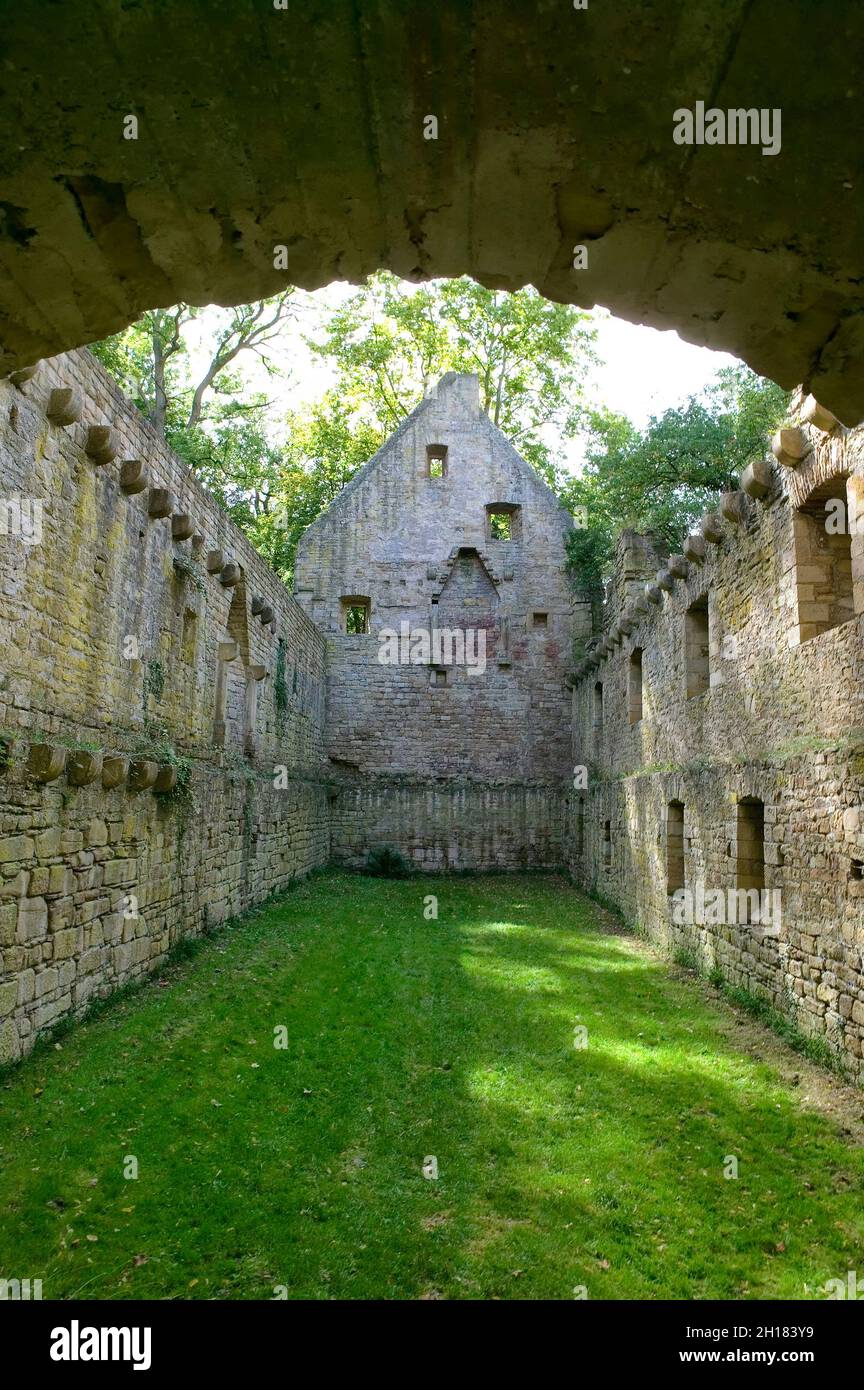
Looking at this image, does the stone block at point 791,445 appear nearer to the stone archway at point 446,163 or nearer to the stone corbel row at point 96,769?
the stone archway at point 446,163

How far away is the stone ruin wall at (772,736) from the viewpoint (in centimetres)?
643

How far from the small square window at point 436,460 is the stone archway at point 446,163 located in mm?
20482

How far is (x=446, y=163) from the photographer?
2.48m

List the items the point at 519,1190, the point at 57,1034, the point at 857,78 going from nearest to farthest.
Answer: the point at 857,78, the point at 519,1190, the point at 57,1034

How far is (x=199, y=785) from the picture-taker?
10.2 meters

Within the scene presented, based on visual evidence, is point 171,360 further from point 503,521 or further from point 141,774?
point 141,774

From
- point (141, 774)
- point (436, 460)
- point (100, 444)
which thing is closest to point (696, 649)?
point (141, 774)

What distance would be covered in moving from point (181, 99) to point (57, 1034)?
20.5 ft

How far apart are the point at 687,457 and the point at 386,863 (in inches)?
467

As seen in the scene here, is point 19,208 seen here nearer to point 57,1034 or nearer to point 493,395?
point 57,1034

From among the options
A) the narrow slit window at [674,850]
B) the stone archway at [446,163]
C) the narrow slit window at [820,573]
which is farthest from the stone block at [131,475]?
the narrow slit window at [674,850]

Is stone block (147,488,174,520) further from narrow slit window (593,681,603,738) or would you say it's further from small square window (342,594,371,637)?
small square window (342,594,371,637)

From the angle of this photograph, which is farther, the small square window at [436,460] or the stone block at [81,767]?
the small square window at [436,460]

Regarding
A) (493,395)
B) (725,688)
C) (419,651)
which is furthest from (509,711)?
(493,395)
